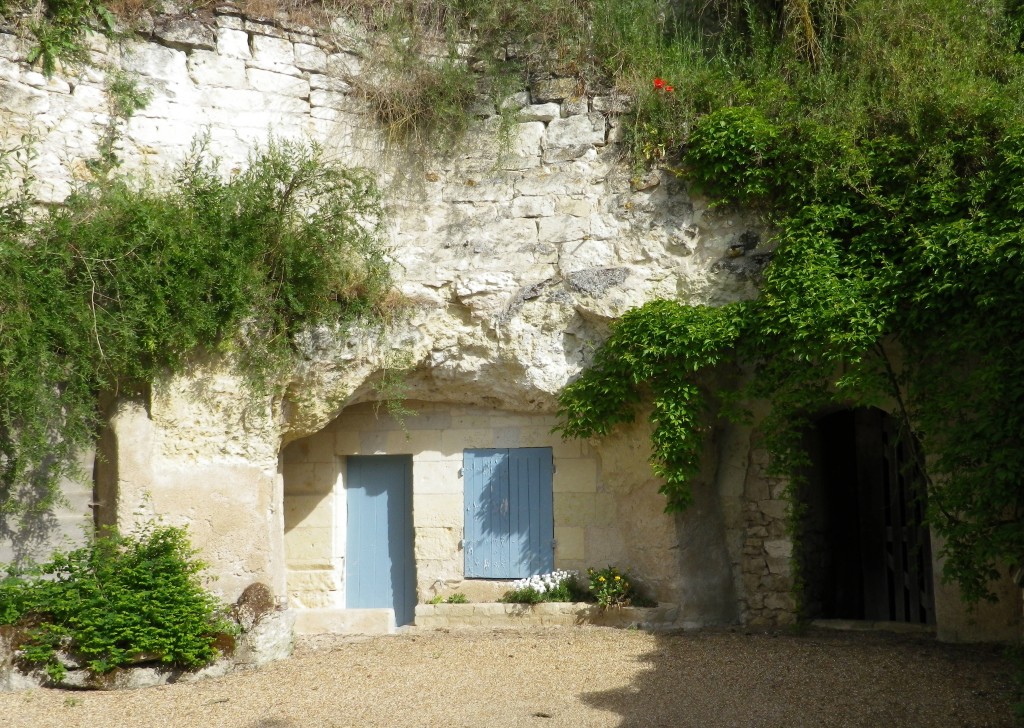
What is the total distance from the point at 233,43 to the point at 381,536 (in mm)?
4349

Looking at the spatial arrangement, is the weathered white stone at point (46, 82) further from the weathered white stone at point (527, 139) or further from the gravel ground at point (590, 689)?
the gravel ground at point (590, 689)

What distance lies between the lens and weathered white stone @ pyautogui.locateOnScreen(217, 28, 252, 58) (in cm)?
782

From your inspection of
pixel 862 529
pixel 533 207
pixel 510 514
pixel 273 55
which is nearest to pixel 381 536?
pixel 510 514

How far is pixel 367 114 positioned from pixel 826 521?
5444mm

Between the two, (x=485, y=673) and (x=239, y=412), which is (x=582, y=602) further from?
(x=239, y=412)

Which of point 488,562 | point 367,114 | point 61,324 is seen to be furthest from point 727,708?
point 367,114

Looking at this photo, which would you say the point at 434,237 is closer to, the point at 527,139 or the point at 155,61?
the point at 527,139

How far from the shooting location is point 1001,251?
6234 millimetres

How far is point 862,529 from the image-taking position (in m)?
9.35

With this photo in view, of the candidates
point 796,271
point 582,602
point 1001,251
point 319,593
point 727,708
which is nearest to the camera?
point 727,708

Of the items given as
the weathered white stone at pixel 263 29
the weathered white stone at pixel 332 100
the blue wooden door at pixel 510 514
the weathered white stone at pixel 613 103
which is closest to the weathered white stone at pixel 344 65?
the weathered white stone at pixel 332 100

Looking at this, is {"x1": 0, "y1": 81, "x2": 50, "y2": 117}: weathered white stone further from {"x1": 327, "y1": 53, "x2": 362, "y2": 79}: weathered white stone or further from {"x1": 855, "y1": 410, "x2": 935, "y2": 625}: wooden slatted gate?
{"x1": 855, "y1": 410, "x2": 935, "y2": 625}: wooden slatted gate

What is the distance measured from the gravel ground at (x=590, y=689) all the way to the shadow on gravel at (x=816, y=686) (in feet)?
0.04

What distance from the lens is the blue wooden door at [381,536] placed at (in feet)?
27.9
